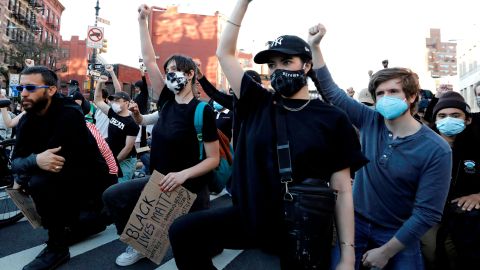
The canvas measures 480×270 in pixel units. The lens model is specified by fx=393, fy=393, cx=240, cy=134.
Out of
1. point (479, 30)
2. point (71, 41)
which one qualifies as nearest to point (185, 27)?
point (71, 41)

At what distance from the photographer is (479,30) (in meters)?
56.3

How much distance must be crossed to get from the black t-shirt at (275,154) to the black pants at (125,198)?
4.38 ft

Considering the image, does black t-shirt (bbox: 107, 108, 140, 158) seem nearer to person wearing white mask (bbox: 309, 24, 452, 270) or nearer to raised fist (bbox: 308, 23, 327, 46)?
person wearing white mask (bbox: 309, 24, 452, 270)

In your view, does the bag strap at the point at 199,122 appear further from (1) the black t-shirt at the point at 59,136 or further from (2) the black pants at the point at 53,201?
(2) the black pants at the point at 53,201

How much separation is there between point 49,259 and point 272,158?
8.90 feet

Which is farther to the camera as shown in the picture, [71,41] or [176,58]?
[71,41]

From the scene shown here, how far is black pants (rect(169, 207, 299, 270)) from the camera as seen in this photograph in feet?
6.79

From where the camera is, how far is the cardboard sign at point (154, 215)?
10.00 ft

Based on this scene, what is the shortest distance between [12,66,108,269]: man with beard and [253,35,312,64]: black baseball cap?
94.6 inches

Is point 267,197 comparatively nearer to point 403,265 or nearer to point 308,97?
point 308,97

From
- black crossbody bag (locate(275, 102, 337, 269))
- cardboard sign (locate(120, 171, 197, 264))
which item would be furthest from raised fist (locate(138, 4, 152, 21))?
black crossbody bag (locate(275, 102, 337, 269))

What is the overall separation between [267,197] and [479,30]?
66.0 meters

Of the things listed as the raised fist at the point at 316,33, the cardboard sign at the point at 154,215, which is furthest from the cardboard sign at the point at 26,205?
the raised fist at the point at 316,33

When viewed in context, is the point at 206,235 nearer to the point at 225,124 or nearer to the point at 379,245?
the point at 379,245
